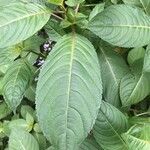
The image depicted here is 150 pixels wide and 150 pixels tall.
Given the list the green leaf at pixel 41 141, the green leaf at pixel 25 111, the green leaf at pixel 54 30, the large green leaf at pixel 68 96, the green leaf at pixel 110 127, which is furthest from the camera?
the green leaf at pixel 25 111

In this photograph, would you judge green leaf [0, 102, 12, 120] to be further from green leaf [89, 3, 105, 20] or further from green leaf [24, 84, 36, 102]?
green leaf [89, 3, 105, 20]

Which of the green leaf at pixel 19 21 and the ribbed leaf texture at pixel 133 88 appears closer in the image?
the green leaf at pixel 19 21

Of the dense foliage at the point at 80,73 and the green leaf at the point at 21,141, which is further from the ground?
the dense foliage at the point at 80,73

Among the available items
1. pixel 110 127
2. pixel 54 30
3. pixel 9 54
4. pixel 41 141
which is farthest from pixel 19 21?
pixel 41 141

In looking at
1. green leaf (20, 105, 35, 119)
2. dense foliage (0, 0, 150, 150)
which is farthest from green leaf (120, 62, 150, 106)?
green leaf (20, 105, 35, 119)

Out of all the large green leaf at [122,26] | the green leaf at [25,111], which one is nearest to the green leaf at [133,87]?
the large green leaf at [122,26]

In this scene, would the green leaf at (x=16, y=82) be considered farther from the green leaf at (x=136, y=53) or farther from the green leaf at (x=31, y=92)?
the green leaf at (x=136, y=53)
